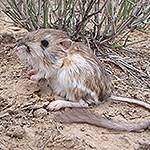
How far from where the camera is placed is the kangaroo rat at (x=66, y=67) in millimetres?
3842

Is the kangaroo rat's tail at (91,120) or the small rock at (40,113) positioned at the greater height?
the small rock at (40,113)

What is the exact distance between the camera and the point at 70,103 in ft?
12.4

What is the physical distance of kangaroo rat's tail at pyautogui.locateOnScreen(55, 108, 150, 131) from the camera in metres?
3.65

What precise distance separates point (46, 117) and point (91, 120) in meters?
0.33

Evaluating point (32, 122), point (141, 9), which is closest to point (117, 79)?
point (141, 9)

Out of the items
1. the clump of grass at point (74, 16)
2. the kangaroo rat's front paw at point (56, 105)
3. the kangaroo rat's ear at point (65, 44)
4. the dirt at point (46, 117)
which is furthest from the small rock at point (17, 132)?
the clump of grass at point (74, 16)

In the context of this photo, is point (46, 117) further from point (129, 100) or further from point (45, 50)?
point (129, 100)

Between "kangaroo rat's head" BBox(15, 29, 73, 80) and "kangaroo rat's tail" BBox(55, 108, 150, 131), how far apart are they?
40cm

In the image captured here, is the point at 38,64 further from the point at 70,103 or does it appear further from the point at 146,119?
the point at 146,119

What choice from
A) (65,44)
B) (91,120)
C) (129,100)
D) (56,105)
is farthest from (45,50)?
(129,100)

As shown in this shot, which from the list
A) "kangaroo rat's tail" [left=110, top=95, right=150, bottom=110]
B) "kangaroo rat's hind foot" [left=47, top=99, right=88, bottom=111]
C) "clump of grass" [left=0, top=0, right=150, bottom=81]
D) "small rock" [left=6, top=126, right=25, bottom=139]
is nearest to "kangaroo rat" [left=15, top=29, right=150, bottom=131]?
"kangaroo rat's hind foot" [left=47, top=99, right=88, bottom=111]

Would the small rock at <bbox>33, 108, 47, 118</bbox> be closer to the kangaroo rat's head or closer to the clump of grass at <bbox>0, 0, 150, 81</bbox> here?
the kangaroo rat's head

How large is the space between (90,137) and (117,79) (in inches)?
40.8

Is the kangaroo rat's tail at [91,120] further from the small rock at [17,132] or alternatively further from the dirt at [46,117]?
the small rock at [17,132]
